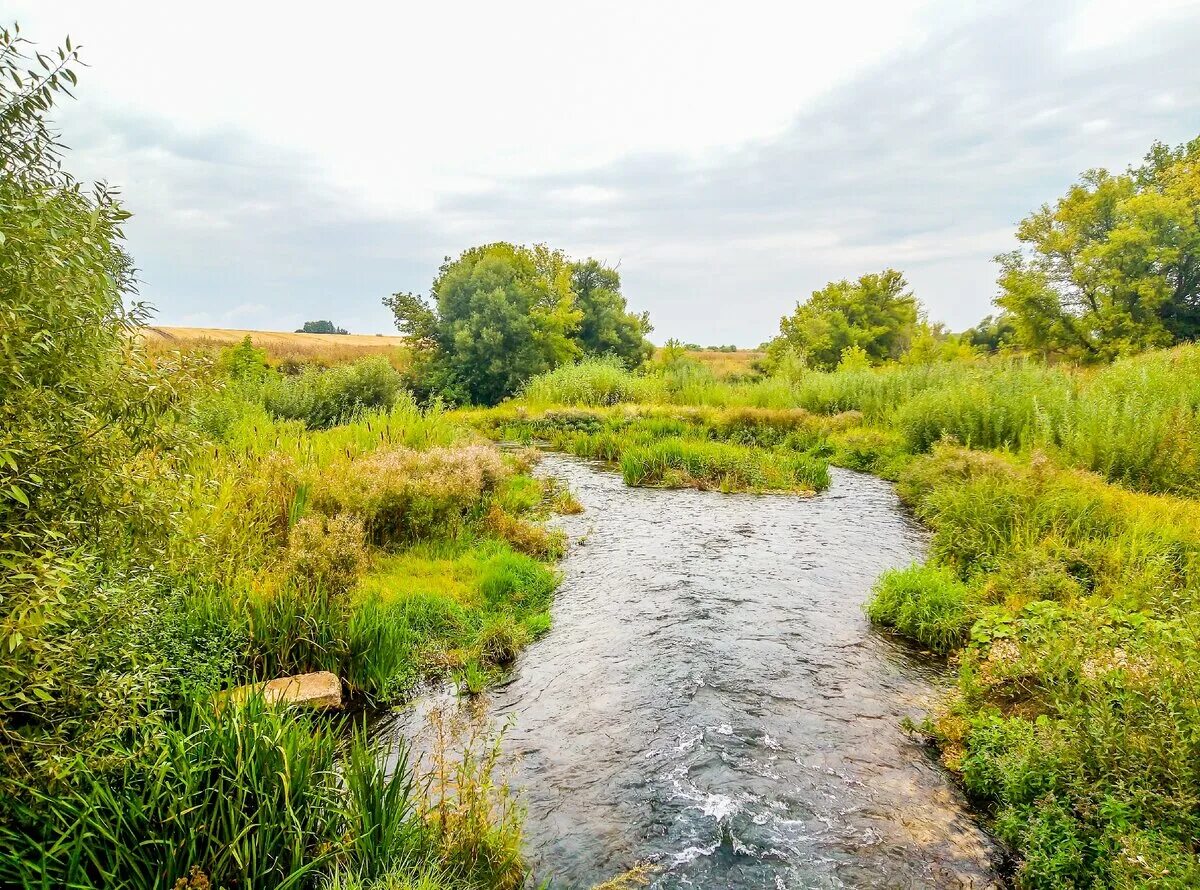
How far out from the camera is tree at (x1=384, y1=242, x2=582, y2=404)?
2678cm

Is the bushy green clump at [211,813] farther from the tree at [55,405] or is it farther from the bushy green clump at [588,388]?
the bushy green clump at [588,388]

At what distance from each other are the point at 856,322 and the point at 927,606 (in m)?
33.9

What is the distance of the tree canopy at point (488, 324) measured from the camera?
2683cm

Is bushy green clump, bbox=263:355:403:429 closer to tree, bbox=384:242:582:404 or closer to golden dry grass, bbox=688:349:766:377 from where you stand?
tree, bbox=384:242:582:404

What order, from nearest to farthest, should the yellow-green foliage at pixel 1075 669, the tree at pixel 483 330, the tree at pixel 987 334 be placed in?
the yellow-green foliage at pixel 1075 669 < the tree at pixel 483 330 < the tree at pixel 987 334

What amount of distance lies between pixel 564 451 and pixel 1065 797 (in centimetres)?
1554

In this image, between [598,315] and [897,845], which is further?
[598,315]

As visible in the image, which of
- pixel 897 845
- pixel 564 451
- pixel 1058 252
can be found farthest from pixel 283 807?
pixel 1058 252

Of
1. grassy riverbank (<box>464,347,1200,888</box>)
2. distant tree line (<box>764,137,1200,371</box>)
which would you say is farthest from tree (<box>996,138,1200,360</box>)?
grassy riverbank (<box>464,347,1200,888</box>)

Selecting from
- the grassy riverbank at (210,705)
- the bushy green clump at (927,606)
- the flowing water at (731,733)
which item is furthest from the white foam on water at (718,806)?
the bushy green clump at (927,606)

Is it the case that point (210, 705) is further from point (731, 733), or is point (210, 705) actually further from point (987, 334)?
point (987, 334)

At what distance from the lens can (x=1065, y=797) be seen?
3.21 m

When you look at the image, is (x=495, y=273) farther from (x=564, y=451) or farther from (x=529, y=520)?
(x=529, y=520)

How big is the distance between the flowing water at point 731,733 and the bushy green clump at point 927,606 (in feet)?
0.92
